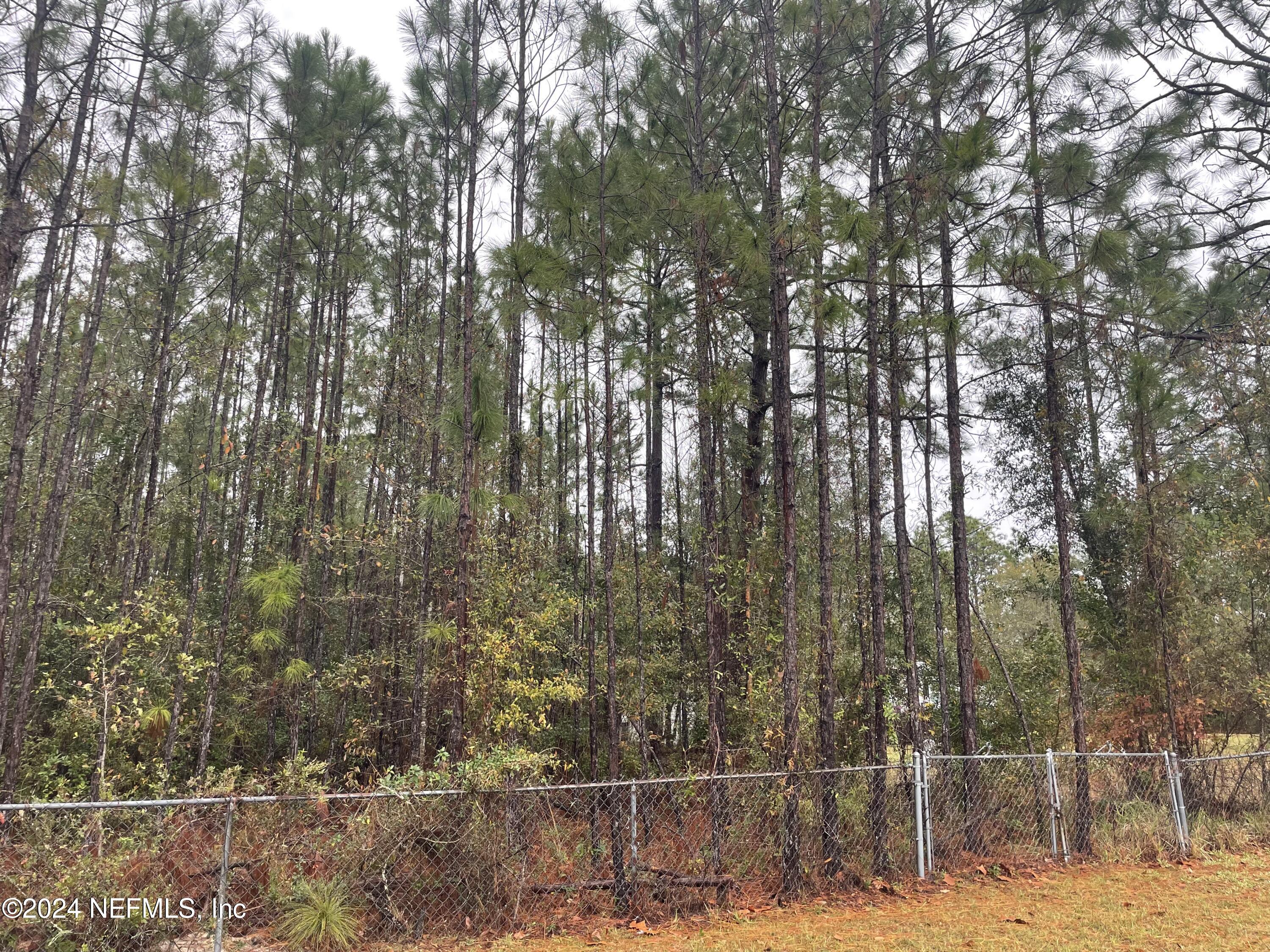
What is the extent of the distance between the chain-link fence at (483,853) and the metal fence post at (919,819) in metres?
0.02

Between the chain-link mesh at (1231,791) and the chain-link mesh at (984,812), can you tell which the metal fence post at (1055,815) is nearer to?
the chain-link mesh at (984,812)

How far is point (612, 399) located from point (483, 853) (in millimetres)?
3903

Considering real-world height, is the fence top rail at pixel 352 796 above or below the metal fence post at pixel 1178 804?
above

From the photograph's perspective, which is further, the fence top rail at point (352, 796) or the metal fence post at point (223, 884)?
the metal fence post at point (223, 884)

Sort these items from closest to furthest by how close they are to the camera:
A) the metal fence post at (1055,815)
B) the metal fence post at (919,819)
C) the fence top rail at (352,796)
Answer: the fence top rail at (352,796), the metal fence post at (919,819), the metal fence post at (1055,815)

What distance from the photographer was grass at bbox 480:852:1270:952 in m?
4.62

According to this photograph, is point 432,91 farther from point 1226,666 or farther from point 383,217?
point 1226,666

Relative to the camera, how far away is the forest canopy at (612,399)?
22.5 feet

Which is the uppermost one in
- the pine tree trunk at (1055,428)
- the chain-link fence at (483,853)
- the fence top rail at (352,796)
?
the pine tree trunk at (1055,428)

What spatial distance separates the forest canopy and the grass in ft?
3.82

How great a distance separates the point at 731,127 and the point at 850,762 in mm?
8590

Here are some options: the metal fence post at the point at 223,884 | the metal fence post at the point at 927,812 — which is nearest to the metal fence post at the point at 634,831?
the metal fence post at the point at 223,884

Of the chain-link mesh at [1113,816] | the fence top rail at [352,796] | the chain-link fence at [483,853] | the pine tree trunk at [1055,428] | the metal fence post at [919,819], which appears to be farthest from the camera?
the pine tree trunk at [1055,428]

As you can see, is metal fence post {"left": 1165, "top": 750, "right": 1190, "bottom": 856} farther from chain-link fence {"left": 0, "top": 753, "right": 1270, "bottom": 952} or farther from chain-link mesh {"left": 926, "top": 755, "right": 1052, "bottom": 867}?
A: chain-link mesh {"left": 926, "top": 755, "right": 1052, "bottom": 867}
